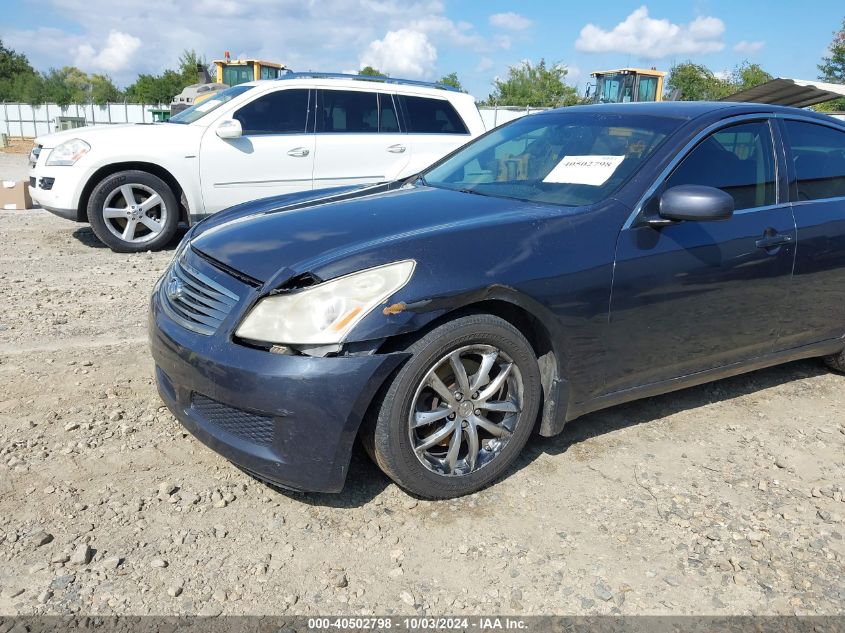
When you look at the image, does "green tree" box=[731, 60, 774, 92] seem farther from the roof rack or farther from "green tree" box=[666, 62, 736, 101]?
the roof rack

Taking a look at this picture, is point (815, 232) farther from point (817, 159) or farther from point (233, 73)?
point (233, 73)

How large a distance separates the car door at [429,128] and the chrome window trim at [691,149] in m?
4.62

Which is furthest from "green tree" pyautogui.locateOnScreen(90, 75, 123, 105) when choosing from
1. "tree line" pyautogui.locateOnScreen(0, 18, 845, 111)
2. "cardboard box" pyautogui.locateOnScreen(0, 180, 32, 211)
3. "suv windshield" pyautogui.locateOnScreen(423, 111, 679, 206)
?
"suv windshield" pyautogui.locateOnScreen(423, 111, 679, 206)

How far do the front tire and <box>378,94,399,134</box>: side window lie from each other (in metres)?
5.65

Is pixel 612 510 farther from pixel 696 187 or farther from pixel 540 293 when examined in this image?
pixel 696 187

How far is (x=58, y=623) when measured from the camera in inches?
86.0

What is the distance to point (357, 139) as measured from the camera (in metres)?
7.91

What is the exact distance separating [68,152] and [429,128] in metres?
3.87

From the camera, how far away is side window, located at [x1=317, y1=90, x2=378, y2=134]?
25.7ft

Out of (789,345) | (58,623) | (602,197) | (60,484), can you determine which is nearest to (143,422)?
(60,484)

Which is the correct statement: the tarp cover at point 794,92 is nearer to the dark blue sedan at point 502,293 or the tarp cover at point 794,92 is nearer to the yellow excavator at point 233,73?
the dark blue sedan at point 502,293

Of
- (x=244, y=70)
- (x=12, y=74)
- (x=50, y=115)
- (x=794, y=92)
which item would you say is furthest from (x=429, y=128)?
(x=12, y=74)

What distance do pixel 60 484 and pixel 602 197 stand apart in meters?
2.64

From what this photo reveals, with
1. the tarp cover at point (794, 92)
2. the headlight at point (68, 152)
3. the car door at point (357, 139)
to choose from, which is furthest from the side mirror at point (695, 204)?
the tarp cover at point (794, 92)
